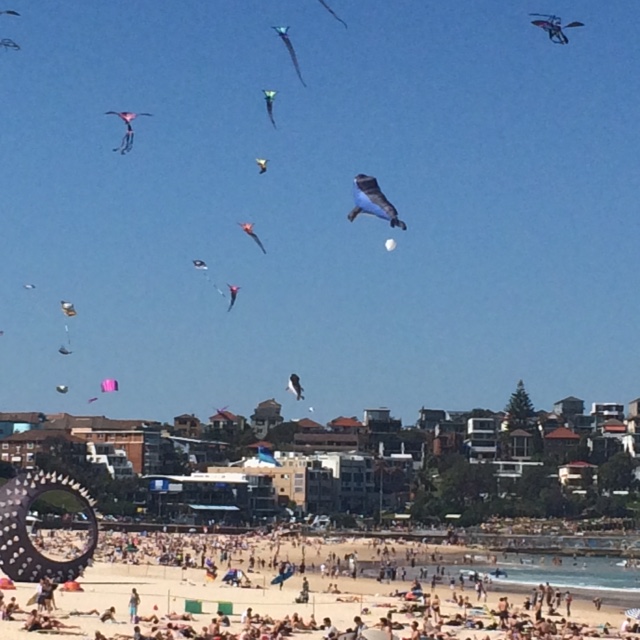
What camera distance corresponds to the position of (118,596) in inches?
1224

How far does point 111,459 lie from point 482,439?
118ft

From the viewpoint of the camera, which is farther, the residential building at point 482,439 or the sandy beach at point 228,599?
the residential building at point 482,439

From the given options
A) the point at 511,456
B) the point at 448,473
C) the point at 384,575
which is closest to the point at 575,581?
the point at 384,575

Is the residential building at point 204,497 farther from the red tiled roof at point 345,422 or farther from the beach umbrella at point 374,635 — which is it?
the beach umbrella at point 374,635

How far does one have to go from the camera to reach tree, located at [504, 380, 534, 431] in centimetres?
13250

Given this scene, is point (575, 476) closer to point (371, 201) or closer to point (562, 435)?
point (562, 435)

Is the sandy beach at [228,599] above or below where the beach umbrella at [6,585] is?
below

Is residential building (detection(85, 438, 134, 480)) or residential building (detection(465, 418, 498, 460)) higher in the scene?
residential building (detection(465, 418, 498, 460))

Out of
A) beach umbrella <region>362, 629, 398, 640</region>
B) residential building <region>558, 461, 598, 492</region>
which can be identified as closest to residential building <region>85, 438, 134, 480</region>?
residential building <region>558, 461, 598, 492</region>

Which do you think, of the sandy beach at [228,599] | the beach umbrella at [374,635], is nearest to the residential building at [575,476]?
the sandy beach at [228,599]

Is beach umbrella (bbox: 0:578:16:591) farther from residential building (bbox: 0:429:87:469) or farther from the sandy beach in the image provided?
residential building (bbox: 0:429:87:469)

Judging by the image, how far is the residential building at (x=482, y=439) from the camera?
119188 mm

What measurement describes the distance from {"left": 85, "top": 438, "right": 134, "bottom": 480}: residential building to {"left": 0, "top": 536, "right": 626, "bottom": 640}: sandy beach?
45.5 metres

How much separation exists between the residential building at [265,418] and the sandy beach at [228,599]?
3064 inches
